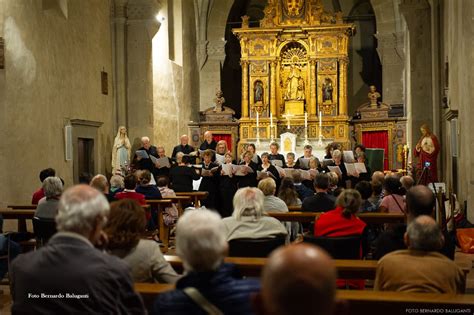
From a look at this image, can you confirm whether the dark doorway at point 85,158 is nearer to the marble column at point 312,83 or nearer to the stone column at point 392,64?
the marble column at point 312,83

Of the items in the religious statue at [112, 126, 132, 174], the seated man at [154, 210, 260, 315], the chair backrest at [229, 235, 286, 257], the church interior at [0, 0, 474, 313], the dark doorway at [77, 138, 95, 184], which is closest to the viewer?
the seated man at [154, 210, 260, 315]

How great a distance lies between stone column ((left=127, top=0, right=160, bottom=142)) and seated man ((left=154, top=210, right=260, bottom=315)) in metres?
14.1

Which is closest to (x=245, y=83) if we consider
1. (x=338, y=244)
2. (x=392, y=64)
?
(x=392, y=64)

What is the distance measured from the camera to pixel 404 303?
125 inches

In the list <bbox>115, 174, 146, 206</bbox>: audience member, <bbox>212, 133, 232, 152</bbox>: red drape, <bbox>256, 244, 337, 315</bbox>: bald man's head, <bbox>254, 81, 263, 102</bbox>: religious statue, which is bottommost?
<bbox>115, 174, 146, 206</bbox>: audience member

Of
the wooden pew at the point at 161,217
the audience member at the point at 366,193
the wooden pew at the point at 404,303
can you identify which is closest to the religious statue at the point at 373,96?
the wooden pew at the point at 161,217

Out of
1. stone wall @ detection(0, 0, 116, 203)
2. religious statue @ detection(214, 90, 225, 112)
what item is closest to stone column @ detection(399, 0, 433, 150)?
religious statue @ detection(214, 90, 225, 112)

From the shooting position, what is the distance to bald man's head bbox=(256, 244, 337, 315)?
145cm

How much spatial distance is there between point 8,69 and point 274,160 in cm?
487

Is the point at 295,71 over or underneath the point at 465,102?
over

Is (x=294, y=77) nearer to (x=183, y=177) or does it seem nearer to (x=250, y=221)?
(x=183, y=177)

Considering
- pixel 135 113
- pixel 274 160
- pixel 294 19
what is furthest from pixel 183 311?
pixel 294 19

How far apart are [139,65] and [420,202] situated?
41.7ft

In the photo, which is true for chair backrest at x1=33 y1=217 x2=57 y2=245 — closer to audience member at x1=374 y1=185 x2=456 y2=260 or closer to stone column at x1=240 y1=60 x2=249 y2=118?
audience member at x1=374 y1=185 x2=456 y2=260
